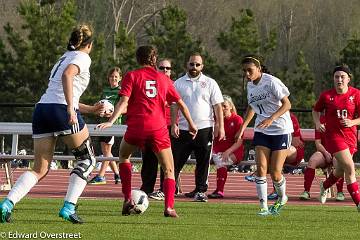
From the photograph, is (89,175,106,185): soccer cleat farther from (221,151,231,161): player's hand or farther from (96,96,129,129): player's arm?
(96,96,129,129): player's arm

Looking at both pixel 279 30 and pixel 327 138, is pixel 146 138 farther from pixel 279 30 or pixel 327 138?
pixel 279 30

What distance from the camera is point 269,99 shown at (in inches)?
524

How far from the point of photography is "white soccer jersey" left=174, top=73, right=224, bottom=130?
1598cm

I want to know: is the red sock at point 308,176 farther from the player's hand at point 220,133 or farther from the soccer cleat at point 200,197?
the player's hand at point 220,133

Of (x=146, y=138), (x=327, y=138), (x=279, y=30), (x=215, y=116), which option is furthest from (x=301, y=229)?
(x=279, y=30)

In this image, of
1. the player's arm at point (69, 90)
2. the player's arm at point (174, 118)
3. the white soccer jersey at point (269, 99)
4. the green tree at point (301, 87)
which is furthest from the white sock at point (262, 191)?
the green tree at point (301, 87)

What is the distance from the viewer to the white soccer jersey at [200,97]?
15977 millimetres

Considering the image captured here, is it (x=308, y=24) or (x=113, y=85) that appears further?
(x=308, y=24)

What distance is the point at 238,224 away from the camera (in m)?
11.6

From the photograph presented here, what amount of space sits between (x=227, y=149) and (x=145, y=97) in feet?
17.7

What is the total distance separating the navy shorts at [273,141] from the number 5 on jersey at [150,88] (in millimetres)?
1664

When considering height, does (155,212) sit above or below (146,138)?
below

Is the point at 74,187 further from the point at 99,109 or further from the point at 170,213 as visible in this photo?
the point at 170,213

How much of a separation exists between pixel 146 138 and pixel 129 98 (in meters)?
0.49
